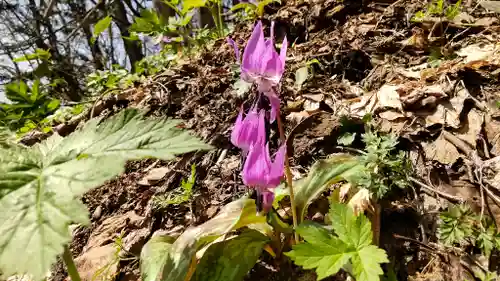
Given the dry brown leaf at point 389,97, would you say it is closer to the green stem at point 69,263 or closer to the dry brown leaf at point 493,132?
the dry brown leaf at point 493,132

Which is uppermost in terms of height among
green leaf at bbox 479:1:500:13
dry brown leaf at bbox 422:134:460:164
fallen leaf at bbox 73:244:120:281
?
green leaf at bbox 479:1:500:13

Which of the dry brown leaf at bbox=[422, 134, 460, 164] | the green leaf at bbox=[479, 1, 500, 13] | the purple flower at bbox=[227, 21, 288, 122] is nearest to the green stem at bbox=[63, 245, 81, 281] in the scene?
the purple flower at bbox=[227, 21, 288, 122]

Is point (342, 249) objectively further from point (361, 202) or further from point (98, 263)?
point (98, 263)

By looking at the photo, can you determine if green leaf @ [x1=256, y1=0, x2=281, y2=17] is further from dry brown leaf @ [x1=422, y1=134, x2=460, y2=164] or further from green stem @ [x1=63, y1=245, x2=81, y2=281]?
green stem @ [x1=63, y1=245, x2=81, y2=281]

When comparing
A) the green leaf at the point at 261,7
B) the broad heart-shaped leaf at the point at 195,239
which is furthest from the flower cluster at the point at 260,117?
the green leaf at the point at 261,7

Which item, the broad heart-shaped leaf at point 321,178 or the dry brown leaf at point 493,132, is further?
the dry brown leaf at point 493,132

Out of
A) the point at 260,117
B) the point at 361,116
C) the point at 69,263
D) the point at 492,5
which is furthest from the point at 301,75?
the point at 69,263
